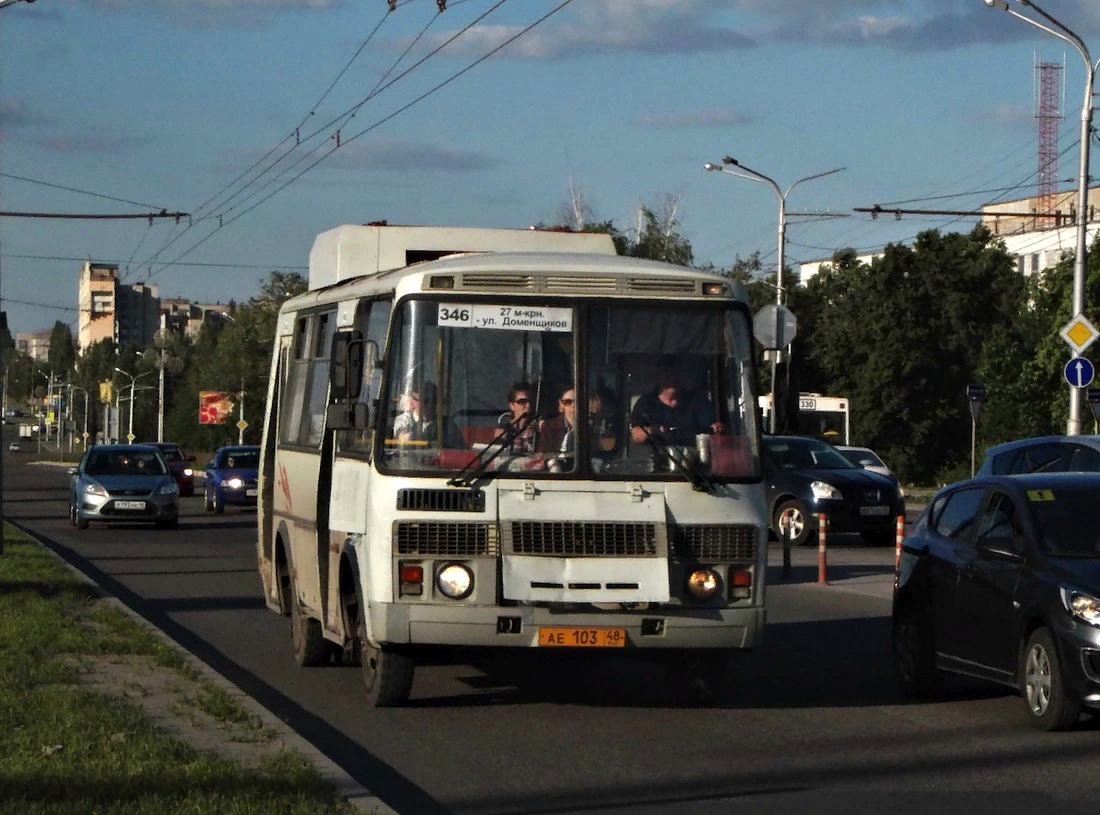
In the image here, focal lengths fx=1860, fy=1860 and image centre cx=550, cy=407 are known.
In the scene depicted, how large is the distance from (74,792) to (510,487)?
3501mm

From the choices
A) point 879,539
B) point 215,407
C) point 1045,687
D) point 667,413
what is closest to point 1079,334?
point 879,539

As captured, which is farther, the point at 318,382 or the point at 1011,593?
the point at 318,382

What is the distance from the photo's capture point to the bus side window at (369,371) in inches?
416

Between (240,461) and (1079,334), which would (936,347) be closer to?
(240,461)

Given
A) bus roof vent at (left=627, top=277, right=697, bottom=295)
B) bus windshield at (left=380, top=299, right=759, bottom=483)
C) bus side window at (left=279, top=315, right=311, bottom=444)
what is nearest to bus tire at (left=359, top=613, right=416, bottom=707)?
bus windshield at (left=380, top=299, right=759, bottom=483)

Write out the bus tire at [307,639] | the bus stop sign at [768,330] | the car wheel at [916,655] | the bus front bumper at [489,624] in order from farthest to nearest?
the bus tire at [307,639] → the car wheel at [916,655] → the bus stop sign at [768,330] → the bus front bumper at [489,624]

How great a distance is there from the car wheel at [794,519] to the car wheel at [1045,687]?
17.9 meters

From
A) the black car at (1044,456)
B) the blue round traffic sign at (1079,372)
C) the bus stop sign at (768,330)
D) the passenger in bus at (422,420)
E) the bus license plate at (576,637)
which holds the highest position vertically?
the blue round traffic sign at (1079,372)

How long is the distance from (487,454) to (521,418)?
0.91 ft

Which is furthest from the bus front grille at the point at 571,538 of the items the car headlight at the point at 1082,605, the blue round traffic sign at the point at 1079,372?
the blue round traffic sign at the point at 1079,372

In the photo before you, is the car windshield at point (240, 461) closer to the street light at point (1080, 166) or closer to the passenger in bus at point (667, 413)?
the street light at point (1080, 166)

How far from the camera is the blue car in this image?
138 ft

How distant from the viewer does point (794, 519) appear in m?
28.5

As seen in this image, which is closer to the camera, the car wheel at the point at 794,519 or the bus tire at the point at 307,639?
the bus tire at the point at 307,639
